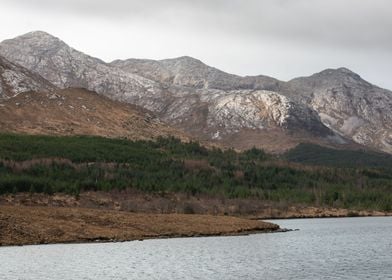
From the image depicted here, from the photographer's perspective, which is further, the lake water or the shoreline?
the shoreline

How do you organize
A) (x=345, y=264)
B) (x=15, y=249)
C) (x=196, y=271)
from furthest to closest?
(x=15, y=249)
(x=345, y=264)
(x=196, y=271)

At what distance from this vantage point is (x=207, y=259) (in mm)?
101500

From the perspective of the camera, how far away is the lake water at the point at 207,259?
→ 81.6 metres

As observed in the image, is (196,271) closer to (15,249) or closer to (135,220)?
(15,249)

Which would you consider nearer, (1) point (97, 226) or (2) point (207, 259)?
(2) point (207, 259)

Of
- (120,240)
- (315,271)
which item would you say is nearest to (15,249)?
(120,240)

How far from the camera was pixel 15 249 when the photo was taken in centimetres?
11350

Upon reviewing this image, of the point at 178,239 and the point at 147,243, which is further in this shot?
the point at 178,239

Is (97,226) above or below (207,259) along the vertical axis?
below

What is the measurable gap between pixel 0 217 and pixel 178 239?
1546 inches

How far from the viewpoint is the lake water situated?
81625 mm

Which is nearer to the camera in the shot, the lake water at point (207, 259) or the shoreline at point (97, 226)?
the lake water at point (207, 259)

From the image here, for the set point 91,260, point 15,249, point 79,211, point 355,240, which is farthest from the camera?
point 79,211

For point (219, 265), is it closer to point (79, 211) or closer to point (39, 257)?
point (39, 257)
